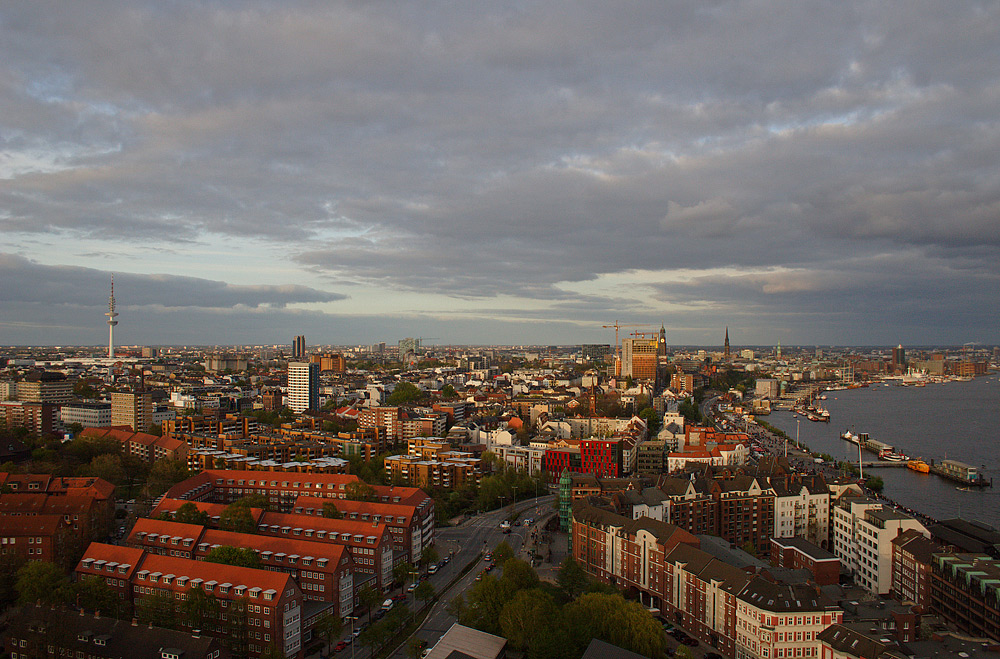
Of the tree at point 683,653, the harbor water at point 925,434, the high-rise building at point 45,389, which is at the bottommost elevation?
the harbor water at point 925,434

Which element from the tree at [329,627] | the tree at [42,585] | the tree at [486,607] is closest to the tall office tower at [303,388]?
the tree at [42,585]

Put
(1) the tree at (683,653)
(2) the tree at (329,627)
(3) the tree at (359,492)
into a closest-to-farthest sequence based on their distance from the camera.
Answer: (1) the tree at (683,653)
(2) the tree at (329,627)
(3) the tree at (359,492)

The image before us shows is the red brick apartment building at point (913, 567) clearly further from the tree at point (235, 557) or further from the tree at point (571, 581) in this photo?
the tree at point (235, 557)

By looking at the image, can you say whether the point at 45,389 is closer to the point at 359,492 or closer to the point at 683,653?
the point at 359,492

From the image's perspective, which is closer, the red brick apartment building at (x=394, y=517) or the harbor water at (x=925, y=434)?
the red brick apartment building at (x=394, y=517)

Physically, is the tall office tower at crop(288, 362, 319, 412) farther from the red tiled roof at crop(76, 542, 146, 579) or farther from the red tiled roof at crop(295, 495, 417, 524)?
the red tiled roof at crop(76, 542, 146, 579)

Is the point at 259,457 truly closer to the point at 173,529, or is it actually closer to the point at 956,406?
the point at 173,529
